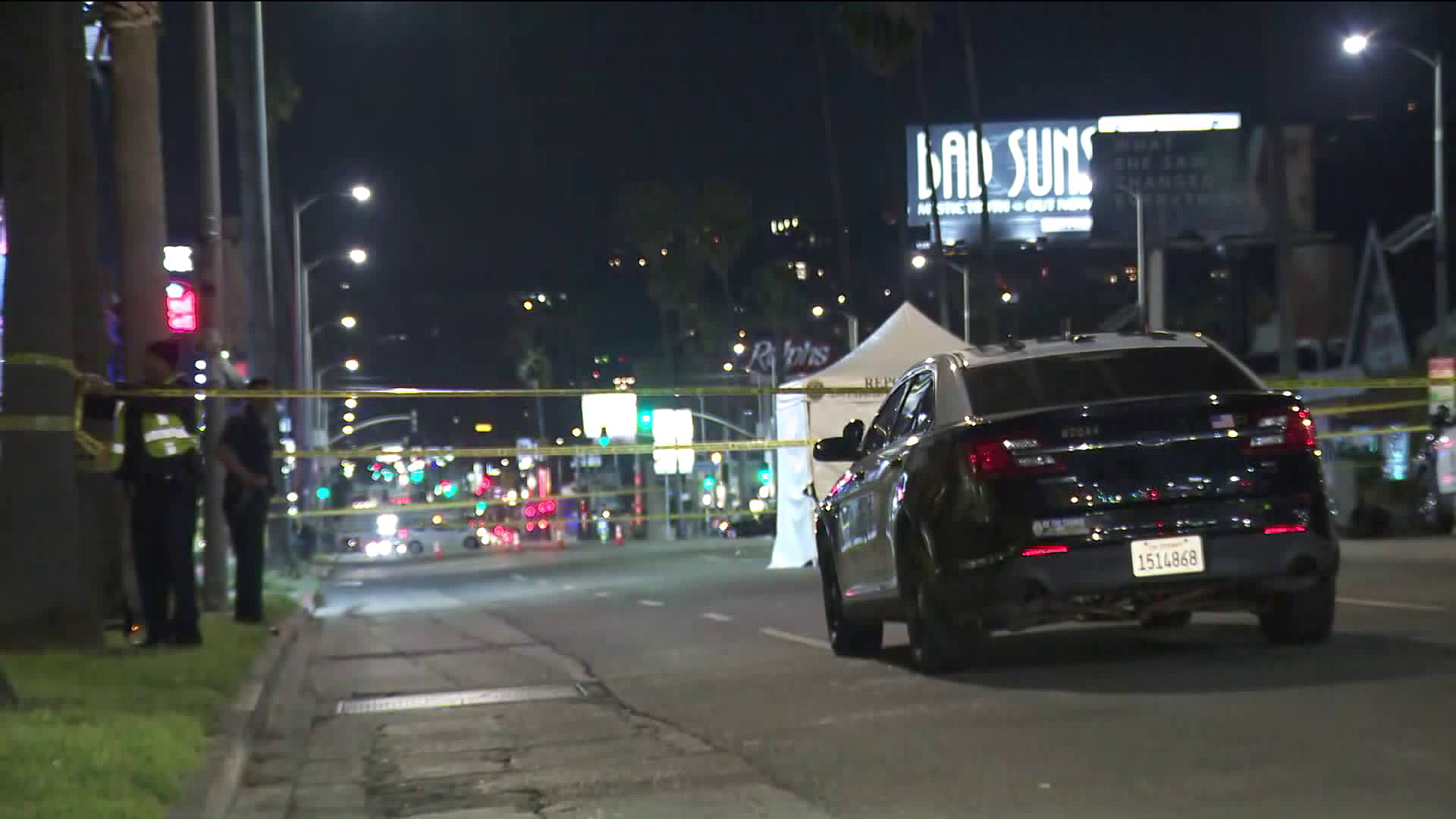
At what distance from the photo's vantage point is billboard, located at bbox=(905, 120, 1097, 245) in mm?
64938

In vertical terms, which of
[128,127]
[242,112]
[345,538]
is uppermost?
[242,112]

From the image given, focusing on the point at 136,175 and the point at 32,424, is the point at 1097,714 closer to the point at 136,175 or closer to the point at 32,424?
the point at 32,424

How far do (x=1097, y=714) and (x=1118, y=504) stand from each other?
1190 mm

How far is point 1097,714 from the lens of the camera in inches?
315

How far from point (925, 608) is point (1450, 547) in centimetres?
1202

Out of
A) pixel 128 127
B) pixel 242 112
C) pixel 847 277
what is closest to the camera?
pixel 128 127

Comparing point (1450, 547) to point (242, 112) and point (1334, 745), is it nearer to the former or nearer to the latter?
point (1334, 745)

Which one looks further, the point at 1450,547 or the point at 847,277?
the point at 847,277

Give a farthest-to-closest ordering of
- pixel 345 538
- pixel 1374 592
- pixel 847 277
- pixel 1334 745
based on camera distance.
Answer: pixel 345 538
pixel 847 277
pixel 1374 592
pixel 1334 745

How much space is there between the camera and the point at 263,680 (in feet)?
36.3

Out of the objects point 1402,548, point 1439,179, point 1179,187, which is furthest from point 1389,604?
point 1179,187

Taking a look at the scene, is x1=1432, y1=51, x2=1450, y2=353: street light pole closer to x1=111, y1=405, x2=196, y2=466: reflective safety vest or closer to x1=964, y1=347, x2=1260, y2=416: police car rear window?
x1=964, y1=347, x2=1260, y2=416: police car rear window

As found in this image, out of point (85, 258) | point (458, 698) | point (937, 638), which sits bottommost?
point (458, 698)

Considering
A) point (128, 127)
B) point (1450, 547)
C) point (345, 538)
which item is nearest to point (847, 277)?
point (345, 538)
